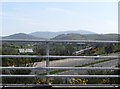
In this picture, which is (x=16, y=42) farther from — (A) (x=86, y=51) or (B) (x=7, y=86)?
(A) (x=86, y=51)

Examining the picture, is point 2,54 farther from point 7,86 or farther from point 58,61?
point 58,61

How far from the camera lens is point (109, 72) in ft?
26.9

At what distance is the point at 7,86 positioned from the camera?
785 cm

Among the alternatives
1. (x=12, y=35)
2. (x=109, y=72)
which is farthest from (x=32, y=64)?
(x=109, y=72)

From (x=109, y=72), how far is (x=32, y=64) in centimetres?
166

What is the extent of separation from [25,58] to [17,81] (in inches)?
22.2

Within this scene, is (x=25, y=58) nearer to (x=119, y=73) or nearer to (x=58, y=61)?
(x=58, y=61)

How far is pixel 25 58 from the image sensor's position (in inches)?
310

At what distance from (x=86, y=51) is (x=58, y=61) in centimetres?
65

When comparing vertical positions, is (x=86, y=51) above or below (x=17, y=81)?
above

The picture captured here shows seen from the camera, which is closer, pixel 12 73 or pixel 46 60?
pixel 46 60

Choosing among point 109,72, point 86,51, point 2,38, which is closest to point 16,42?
point 2,38

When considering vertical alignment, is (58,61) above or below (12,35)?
below

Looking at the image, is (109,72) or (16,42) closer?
(16,42)
